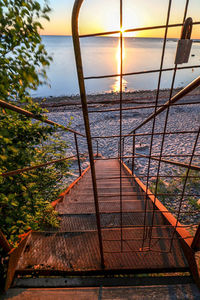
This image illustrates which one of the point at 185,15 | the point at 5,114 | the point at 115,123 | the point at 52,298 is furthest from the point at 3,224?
the point at 115,123

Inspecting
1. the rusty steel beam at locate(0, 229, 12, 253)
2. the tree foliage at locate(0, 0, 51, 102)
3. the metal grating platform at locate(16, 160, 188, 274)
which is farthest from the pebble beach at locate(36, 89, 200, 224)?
the rusty steel beam at locate(0, 229, 12, 253)

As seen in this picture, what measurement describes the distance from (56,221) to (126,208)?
3.35 ft

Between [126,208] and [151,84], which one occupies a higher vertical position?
[151,84]

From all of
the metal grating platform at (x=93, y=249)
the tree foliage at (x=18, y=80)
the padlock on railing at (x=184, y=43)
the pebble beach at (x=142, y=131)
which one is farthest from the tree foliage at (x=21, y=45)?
the pebble beach at (x=142, y=131)

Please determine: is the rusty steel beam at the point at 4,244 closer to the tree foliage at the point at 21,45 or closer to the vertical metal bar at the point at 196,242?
the tree foliage at the point at 21,45

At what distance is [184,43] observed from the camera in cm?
91

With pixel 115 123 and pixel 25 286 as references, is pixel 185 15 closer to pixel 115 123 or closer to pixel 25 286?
pixel 25 286

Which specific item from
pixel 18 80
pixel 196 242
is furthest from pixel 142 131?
pixel 18 80

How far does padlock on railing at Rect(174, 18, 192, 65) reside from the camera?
35.5 inches

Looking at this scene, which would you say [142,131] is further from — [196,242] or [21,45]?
[21,45]

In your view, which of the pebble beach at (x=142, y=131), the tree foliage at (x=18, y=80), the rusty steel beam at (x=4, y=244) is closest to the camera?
the tree foliage at (x=18, y=80)

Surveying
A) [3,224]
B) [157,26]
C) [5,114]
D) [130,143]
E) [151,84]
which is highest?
[151,84]

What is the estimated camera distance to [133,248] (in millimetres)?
1788

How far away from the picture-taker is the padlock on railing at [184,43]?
0.90m
